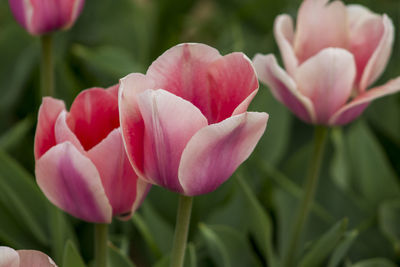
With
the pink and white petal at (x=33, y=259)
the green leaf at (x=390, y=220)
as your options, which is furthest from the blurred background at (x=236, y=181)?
the pink and white petal at (x=33, y=259)

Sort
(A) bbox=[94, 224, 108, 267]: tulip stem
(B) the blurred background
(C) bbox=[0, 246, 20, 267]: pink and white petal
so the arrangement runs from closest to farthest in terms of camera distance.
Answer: (C) bbox=[0, 246, 20, 267]: pink and white petal, (A) bbox=[94, 224, 108, 267]: tulip stem, (B) the blurred background

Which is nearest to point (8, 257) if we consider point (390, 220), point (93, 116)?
point (93, 116)

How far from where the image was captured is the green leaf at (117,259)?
0.64 meters

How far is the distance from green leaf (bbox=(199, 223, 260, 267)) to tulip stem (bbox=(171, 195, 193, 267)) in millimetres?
225

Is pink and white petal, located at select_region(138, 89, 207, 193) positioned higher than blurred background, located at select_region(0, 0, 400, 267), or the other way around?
pink and white petal, located at select_region(138, 89, 207, 193)

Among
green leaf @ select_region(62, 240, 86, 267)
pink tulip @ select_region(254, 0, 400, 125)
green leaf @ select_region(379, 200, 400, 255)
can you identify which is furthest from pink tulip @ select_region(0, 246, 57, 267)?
green leaf @ select_region(379, 200, 400, 255)

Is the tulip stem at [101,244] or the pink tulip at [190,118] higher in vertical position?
the pink tulip at [190,118]

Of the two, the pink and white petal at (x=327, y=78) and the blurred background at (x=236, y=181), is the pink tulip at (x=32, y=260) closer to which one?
the blurred background at (x=236, y=181)

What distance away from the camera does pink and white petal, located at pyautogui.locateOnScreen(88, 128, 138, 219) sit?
1.54 feet

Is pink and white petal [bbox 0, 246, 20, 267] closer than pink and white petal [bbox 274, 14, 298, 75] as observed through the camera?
Yes

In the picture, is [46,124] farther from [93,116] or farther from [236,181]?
[236,181]

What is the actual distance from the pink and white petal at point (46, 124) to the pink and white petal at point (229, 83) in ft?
0.33

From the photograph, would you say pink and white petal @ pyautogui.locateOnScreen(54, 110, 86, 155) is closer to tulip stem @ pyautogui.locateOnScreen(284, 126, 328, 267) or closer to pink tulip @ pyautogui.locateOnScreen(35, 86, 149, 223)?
pink tulip @ pyautogui.locateOnScreen(35, 86, 149, 223)

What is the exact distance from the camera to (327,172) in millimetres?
934
